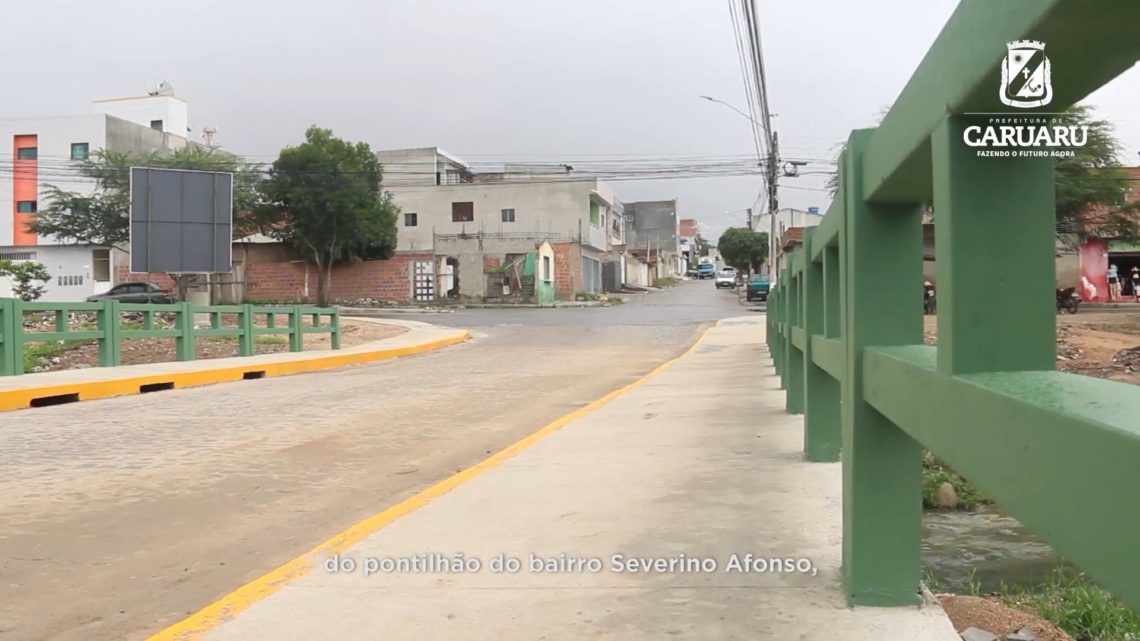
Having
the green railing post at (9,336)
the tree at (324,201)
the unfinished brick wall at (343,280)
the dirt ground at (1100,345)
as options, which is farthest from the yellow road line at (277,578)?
the unfinished brick wall at (343,280)

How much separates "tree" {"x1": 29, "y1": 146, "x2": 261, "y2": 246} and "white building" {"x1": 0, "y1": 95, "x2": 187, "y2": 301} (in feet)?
3.82

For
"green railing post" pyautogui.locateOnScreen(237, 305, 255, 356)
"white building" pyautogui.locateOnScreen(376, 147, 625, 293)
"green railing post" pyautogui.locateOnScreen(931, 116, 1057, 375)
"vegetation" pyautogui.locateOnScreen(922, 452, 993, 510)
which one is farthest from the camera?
"white building" pyautogui.locateOnScreen(376, 147, 625, 293)

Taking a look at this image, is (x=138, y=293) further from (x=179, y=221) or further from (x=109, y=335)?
(x=109, y=335)

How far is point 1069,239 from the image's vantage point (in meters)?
31.7

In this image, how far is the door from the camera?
4841 cm

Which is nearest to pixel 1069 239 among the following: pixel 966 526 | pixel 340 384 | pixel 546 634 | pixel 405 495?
pixel 340 384

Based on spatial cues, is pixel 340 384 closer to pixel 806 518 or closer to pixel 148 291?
pixel 806 518

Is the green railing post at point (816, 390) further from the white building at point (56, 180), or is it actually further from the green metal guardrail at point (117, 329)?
the white building at point (56, 180)

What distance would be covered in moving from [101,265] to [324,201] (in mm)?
13749

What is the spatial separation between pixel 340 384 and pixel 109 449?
19.3ft

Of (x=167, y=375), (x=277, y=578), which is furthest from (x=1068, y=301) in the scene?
(x=277, y=578)

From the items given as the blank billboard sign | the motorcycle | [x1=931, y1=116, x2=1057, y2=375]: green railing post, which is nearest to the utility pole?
the motorcycle

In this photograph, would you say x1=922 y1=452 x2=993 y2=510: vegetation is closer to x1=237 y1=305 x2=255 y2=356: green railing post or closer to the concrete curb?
the concrete curb

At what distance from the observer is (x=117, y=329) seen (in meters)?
15.2
